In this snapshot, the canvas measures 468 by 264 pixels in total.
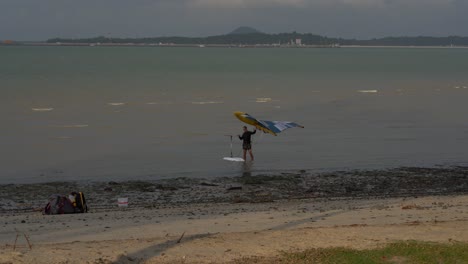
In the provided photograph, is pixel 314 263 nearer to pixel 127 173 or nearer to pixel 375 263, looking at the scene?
pixel 375 263

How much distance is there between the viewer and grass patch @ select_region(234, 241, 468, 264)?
455 inches

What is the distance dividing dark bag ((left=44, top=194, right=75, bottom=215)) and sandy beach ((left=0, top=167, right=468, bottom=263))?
0.98 ft

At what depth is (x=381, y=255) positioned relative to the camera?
463 inches

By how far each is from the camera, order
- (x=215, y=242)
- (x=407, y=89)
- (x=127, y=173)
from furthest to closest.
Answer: (x=407, y=89) → (x=127, y=173) → (x=215, y=242)

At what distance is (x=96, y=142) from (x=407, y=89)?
153 feet

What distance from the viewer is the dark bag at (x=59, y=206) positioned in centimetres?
1745

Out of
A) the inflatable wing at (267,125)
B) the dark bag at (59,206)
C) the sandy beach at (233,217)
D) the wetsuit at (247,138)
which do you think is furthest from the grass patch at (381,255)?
the wetsuit at (247,138)

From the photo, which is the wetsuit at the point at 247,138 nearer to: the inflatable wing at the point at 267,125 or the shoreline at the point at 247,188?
the inflatable wing at the point at 267,125

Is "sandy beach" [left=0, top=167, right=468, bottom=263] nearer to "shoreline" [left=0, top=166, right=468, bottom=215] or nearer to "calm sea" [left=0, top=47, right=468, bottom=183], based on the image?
"shoreline" [left=0, top=166, right=468, bottom=215]

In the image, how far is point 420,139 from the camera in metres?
36.0

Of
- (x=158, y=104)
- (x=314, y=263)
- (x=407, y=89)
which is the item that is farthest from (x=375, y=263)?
(x=407, y=89)

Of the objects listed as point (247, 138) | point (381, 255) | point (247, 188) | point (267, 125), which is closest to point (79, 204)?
point (247, 188)

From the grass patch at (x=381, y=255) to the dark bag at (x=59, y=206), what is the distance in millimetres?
7080

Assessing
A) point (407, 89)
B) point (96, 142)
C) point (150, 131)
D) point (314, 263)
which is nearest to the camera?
point (314, 263)
